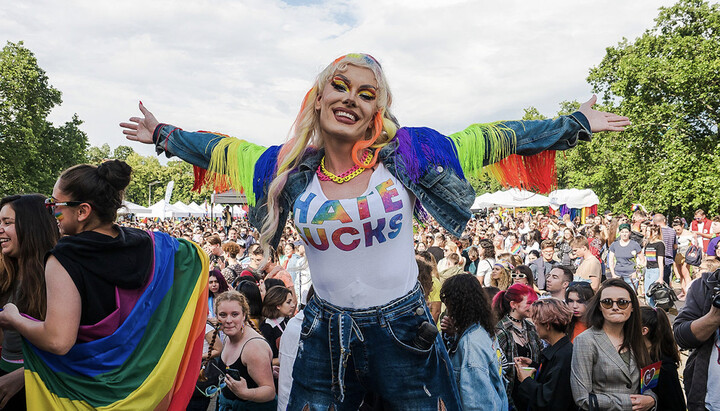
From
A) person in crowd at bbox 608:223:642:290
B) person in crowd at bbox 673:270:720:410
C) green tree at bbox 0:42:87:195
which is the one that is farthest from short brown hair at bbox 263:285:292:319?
green tree at bbox 0:42:87:195

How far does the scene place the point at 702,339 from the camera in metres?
3.01

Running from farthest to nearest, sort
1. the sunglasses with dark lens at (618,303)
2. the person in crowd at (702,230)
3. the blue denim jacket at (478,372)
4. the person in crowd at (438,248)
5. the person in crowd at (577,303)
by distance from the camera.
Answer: the person in crowd at (702,230)
the person in crowd at (438,248)
the person in crowd at (577,303)
the sunglasses with dark lens at (618,303)
the blue denim jacket at (478,372)

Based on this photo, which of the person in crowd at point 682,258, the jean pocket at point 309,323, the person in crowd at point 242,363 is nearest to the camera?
the jean pocket at point 309,323

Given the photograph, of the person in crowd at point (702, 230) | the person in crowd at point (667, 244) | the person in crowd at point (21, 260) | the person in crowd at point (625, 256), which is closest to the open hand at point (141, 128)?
the person in crowd at point (21, 260)

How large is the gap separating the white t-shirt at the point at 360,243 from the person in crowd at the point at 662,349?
203 cm

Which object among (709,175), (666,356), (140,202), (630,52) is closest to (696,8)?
(630,52)

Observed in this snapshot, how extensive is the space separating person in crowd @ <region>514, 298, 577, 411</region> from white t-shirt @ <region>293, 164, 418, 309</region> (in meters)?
1.67

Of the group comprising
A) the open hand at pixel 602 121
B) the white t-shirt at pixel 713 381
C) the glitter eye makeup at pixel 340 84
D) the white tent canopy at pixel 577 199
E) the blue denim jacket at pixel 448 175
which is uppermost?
the white tent canopy at pixel 577 199

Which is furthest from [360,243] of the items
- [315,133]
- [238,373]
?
[238,373]

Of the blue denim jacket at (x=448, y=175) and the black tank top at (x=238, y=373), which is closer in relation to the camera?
the blue denim jacket at (x=448, y=175)

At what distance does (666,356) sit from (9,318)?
11.6 ft

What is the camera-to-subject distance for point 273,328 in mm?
4629

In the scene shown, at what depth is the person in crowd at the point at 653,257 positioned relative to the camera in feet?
31.8

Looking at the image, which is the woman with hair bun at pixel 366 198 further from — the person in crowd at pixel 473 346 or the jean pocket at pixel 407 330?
the person in crowd at pixel 473 346
